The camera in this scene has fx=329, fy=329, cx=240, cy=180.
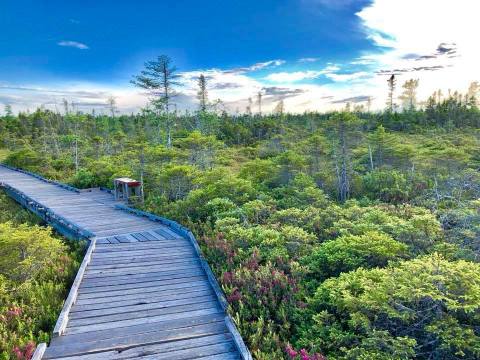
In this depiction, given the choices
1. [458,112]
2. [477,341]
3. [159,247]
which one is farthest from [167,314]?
[458,112]

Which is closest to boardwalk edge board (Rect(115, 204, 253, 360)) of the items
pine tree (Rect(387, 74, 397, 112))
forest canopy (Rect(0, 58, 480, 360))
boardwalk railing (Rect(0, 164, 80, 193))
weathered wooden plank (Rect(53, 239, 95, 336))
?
forest canopy (Rect(0, 58, 480, 360))

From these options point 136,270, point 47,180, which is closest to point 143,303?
point 136,270

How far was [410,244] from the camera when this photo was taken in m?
7.11

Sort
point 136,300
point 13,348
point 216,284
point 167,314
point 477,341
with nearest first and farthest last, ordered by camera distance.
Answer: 1. point 477,341
2. point 13,348
3. point 167,314
4. point 136,300
5. point 216,284

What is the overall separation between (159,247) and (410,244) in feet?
20.3

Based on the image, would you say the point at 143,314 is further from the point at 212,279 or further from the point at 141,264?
the point at 141,264

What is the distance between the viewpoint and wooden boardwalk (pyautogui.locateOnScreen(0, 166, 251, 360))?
4816 mm

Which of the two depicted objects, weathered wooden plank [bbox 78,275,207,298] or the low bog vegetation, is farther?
weathered wooden plank [bbox 78,275,207,298]

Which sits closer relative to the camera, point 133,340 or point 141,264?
point 133,340

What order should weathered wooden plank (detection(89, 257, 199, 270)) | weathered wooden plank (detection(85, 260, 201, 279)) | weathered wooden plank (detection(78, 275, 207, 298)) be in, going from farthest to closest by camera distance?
weathered wooden plank (detection(89, 257, 199, 270)) → weathered wooden plank (detection(85, 260, 201, 279)) → weathered wooden plank (detection(78, 275, 207, 298))

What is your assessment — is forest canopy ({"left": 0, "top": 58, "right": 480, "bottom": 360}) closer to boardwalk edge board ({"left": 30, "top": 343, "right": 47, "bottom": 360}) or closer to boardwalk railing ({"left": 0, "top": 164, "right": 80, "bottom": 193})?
boardwalk railing ({"left": 0, "top": 164, "right": 80, "bottom": 193})

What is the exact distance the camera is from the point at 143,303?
20.0 ft

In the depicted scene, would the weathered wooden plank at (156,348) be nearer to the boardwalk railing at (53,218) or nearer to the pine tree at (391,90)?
the boardwalk railing at (53,218)

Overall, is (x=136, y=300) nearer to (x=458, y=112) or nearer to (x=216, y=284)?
(x=216, y=284)
